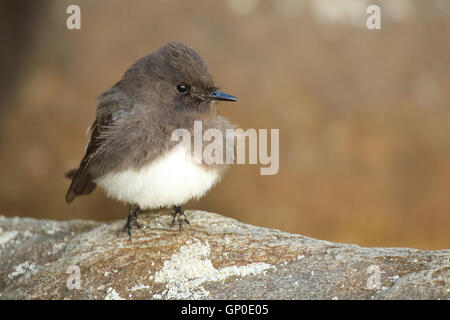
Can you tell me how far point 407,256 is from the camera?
12.8 ft

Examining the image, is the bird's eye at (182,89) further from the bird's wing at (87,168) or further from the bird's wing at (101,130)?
the bird's wing at (87,168)

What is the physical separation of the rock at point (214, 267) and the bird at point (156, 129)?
0.28m

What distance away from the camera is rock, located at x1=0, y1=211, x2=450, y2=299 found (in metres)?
3.63

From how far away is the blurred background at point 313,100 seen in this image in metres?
6.14

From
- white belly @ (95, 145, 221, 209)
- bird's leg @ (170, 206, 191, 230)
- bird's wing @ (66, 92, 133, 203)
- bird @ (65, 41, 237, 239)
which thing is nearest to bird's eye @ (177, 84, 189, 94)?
bird @ (65, 41, 237, 239)

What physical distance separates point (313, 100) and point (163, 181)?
258 centimetres

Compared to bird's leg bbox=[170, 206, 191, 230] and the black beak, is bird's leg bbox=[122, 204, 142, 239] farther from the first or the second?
the black beak

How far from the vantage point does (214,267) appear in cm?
399

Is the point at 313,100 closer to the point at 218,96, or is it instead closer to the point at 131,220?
the point at 218,96

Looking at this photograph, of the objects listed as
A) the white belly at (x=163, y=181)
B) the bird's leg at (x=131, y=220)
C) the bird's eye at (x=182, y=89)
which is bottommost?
the bird's leg at (x=131, y=220)

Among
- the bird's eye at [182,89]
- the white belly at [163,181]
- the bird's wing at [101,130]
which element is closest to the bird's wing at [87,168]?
the bird's wing at [101,130]

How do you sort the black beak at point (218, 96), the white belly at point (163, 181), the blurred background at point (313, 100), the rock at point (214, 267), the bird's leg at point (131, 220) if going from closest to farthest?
the rock at point (214, 267), the white belly at point (163, 181), the black beak at point (218, 96), the bird's leg at point (131, 220), the blurred background at point (313, 100)

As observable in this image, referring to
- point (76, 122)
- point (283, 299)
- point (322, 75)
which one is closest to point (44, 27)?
point (76, 122)
